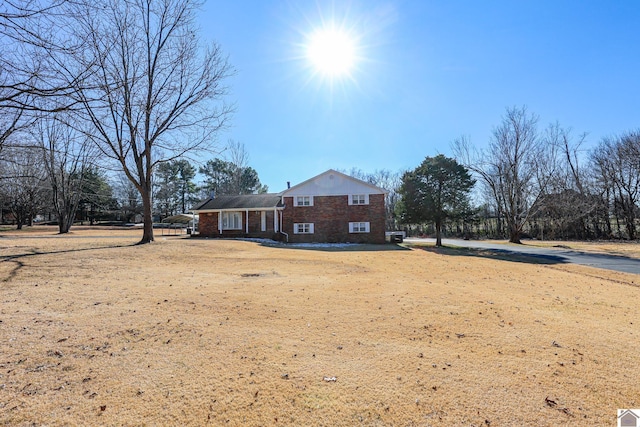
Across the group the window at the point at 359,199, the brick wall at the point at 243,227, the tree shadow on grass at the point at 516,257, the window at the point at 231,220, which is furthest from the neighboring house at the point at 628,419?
the window at the point at 231,220

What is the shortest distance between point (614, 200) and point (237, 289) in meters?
43.8

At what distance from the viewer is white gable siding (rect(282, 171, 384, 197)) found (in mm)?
24344

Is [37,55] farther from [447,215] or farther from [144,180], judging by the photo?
[447,215]

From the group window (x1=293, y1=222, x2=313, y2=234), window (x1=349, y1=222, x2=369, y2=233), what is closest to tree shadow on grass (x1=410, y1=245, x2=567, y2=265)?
window (x1=349, y1=222, x2=369, y2=233)

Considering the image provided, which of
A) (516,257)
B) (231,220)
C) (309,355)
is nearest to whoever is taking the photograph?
(309,355)

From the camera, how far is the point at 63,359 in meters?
3.42

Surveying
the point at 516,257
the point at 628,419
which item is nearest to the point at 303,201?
the point at 516,257

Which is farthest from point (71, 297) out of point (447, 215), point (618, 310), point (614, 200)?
point (614, 200)

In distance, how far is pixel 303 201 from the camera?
25.0 m

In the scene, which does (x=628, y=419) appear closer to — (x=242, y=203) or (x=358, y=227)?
(x=358, y=227)

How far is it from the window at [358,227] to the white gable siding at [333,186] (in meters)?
2.57

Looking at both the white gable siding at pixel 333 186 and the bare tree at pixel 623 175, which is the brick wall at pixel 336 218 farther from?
the bare tree at pixel 623 175

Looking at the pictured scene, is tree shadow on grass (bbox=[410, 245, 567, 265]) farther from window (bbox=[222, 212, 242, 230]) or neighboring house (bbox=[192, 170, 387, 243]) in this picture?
window (bbox=[222, 212, 242, 230])

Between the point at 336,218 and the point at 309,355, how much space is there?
68.7 feet
